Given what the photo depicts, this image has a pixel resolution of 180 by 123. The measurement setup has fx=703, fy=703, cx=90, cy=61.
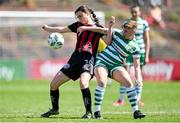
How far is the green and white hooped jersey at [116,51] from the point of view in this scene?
1285cm

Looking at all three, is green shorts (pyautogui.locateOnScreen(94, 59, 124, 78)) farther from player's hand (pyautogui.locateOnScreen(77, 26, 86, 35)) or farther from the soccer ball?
the soccer ball

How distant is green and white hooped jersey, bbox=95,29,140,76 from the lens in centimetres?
1285

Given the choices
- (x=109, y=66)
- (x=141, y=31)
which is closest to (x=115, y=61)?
(x=109, y=66)

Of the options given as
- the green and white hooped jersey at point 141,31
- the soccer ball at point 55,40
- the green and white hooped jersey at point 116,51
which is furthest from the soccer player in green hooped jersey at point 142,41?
the green and white hooped jersey at point 116,51

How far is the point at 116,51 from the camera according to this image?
12.9m

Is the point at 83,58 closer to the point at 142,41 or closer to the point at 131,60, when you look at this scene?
the point at 131,60

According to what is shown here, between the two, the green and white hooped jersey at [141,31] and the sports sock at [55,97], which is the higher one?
the green and white hooped jersey at [141,31]

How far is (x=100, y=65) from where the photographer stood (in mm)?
12875

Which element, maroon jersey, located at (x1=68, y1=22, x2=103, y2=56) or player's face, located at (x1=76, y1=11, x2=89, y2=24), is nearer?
player's face, located at (x1=76, y1=11, x2=89, y2=24)

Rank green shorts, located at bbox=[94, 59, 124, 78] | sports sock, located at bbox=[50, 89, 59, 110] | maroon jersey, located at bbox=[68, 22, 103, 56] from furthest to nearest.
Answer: sports sock, located at bbox=[50, 89, 59, 110], maroon jersey, located at bbox=[68, 22, 103, 56], green shorts, located at bbox=[94, 59, 124, 78]

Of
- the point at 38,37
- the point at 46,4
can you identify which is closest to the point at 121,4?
the point at 46,4

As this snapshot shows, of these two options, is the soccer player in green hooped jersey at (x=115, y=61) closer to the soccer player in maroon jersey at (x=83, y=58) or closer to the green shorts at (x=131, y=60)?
the soccer player in maroon jersey at (x=83, y=58)

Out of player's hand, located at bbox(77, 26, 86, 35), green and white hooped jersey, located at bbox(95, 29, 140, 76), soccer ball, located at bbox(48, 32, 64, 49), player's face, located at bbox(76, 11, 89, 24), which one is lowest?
green and white hooped jersey, located at bbox(95, 29, 140, 76)

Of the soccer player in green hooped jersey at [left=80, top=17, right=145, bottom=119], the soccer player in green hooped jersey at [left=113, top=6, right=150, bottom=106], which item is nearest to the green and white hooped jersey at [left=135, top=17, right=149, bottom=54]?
the soccer player in green hooped jersey at [left=113, top=6, right=150, bottom=106]
